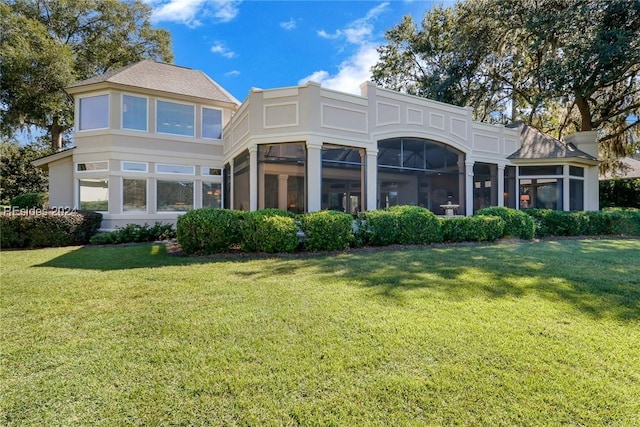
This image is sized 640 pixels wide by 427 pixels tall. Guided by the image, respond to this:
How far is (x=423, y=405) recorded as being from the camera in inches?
89.7

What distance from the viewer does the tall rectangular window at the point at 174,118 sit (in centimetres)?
1406

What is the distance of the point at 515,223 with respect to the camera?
11.0 meters

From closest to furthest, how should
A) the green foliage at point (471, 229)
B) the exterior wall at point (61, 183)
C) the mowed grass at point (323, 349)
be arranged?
the mowed grass at point (323, 349), the green foliage at point (471, 229), the exterior wall at point (61, 183)

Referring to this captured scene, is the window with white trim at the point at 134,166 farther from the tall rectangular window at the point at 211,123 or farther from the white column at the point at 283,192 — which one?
the white column at the point at 283,192

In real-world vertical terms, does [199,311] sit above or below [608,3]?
below

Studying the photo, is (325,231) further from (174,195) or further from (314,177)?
(174,195)

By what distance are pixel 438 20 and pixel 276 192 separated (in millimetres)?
19766

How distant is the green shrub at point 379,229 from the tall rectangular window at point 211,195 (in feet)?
28.5

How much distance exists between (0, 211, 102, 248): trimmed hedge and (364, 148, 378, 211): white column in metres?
10.1

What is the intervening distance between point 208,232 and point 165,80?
1059 centimetres

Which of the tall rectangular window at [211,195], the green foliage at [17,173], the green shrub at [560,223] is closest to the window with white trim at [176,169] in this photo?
the tall rectangular window at [211,195]

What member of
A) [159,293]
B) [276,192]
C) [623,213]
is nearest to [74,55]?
[276,192]

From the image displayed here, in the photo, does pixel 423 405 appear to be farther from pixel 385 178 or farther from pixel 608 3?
pixel 608 3

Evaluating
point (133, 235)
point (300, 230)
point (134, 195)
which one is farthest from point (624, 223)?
point (134, 195)
